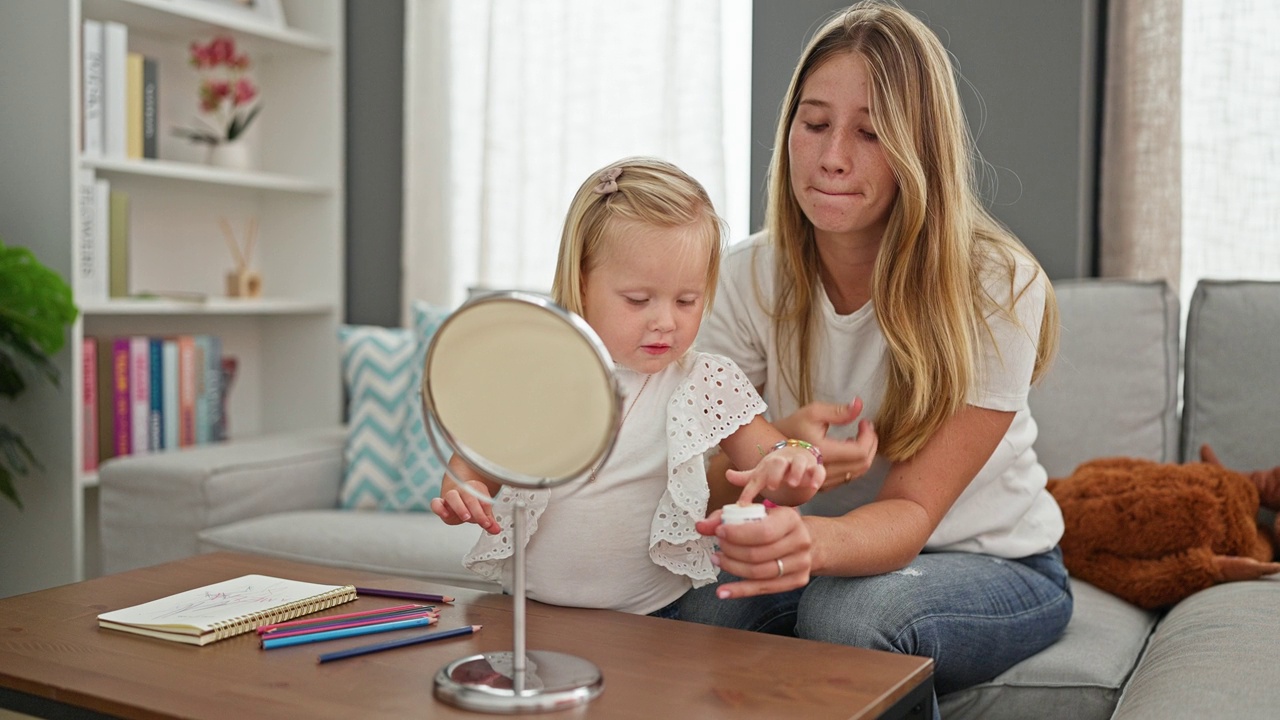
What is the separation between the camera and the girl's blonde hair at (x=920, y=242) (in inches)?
Result: 54.7

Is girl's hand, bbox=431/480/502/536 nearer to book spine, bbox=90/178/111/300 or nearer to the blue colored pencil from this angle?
the blue colored pencil

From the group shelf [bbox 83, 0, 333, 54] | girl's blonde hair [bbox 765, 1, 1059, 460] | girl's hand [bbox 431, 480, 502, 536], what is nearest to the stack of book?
shelf [bbox 83, 0, 333, 54]

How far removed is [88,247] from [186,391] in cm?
45

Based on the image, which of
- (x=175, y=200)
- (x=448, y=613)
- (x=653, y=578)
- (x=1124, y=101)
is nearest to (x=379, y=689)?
(x=448, y=613)

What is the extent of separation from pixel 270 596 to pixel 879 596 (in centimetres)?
67

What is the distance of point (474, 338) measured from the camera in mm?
932

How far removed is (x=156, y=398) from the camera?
2838mm

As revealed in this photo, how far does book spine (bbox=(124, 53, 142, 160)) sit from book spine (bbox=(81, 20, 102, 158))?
0.29 feet

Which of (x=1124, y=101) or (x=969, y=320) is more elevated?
(x=1124, y=101)

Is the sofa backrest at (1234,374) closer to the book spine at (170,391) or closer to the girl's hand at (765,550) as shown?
the girl's hand at (765,550)

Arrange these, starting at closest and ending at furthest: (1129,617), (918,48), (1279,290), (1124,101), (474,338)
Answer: (474,338)
(918,48)
(1129,617)
(1279,290)
(1124,101)

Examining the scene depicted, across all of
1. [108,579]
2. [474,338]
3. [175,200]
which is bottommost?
[108,579]

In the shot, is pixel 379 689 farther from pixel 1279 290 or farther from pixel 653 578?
pixel 1279 290

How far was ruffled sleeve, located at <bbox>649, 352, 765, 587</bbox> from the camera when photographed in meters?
1.27
